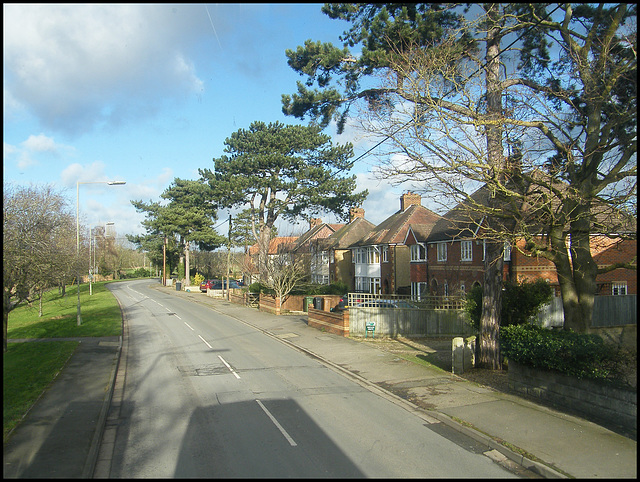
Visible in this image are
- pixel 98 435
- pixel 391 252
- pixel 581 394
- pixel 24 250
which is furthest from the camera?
pixel 391 252

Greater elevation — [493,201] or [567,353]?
[493,201]

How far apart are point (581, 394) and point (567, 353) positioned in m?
0.79

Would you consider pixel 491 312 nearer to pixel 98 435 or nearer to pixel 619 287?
pixel 98 435

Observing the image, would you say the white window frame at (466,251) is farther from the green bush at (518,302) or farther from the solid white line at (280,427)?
the solid white line at (280,427)

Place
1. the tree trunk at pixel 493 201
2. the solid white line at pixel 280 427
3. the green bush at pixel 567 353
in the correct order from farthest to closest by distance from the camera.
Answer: the tree trunk at pixel 493 201 → the green bush at pixel 567 353 → the solid white line at pixel 280 427

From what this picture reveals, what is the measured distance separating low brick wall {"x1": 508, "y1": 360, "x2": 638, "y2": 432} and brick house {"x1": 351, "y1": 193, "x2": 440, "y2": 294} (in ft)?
85.7

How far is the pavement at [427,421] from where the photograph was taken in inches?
263

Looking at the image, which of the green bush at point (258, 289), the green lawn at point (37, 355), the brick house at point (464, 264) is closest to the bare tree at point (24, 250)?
the green lawn at point (37, 355)

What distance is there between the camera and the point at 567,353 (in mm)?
8875

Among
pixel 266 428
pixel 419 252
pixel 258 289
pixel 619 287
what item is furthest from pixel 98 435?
pixel 258 289

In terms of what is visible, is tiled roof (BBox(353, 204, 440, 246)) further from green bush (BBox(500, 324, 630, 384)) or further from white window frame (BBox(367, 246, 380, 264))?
green bush (BBox(500, 324, 630, 384))

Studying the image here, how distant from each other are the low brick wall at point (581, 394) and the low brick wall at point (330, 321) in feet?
35.7

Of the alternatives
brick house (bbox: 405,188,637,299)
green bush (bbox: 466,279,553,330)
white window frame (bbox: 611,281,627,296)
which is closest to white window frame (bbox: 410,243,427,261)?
brick house (bbox: 405,188,637,299)

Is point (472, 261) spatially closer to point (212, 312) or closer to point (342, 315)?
point (342, 315)
